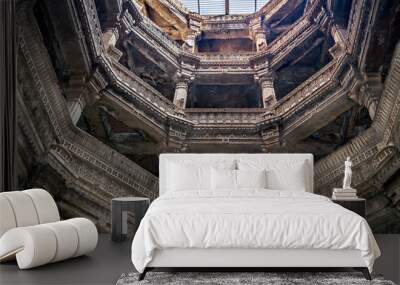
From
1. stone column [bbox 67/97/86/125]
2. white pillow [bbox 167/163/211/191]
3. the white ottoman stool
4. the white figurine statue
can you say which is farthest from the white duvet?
stone column [bbox 67/97/86/125]

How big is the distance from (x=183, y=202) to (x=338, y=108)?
9.35 feet

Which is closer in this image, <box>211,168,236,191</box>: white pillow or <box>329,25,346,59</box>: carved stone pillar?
<box>211,168,236,191</box>: white pillow

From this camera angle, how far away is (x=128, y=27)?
592 cm

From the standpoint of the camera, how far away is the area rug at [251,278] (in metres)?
3.29

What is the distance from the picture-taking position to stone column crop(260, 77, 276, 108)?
5844mm

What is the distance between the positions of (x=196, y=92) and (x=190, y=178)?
1487 mm

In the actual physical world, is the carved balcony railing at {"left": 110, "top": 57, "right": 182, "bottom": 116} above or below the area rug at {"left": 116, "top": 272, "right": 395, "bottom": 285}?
above

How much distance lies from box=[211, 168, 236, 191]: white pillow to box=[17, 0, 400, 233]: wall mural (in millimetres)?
895

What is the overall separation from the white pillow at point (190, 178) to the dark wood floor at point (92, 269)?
906 mm

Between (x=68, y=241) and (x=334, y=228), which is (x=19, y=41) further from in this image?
(x=334, y=228)

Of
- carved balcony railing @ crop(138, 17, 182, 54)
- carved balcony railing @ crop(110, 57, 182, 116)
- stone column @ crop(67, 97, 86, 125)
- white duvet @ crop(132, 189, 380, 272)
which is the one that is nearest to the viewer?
white duvet @ crop(132, 189, 380, 272)

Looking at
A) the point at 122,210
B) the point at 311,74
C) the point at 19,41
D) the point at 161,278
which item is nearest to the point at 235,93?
the point at 311,74

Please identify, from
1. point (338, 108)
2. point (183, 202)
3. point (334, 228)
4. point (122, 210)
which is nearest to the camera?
point (334, 228)

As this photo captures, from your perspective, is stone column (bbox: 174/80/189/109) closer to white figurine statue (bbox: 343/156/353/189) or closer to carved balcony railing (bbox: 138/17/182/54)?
carved balcony railing (bbox: 138/17/182/54)
